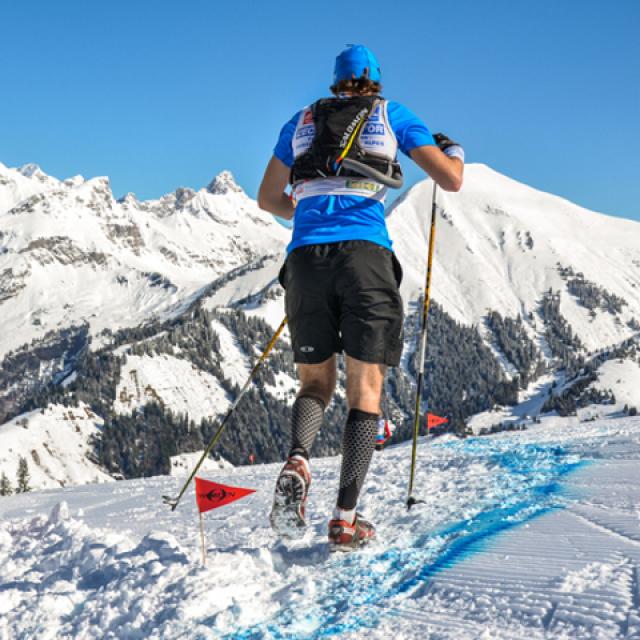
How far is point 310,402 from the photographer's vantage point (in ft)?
15.5

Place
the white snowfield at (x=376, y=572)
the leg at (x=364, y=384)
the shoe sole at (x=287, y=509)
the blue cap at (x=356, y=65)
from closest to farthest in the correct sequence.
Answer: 1. the white snowfield at (x=376, y=572)
2. the shoe sole at (x=287, y=509)
3. the leg at (x=364, y=384)
4. the blue cap at (x=356, y=65)

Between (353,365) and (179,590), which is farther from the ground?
(353,365)

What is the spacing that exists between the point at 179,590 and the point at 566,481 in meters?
3.94

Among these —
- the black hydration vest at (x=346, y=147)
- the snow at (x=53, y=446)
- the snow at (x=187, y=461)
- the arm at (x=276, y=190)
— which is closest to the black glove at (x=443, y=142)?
the black hydration vest at (x=346, y=147)

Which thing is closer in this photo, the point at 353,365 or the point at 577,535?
the point at 577,535

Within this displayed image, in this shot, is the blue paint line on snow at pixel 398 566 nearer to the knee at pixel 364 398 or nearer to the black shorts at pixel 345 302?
the knee at pixel 364 398

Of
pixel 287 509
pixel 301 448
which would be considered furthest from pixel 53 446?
pixel 287 509

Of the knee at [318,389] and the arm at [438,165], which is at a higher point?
the arm at [438,165]

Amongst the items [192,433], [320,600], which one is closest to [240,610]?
[320,600]

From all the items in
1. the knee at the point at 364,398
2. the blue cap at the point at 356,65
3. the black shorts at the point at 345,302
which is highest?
the blue cap at the point at 356,65

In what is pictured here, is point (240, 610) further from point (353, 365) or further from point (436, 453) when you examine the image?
point (436, 453)

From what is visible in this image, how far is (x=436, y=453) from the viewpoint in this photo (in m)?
10.2

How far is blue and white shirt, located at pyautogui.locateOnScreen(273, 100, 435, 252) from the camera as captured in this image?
458 centimetres

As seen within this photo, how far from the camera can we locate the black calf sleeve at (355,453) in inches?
169
